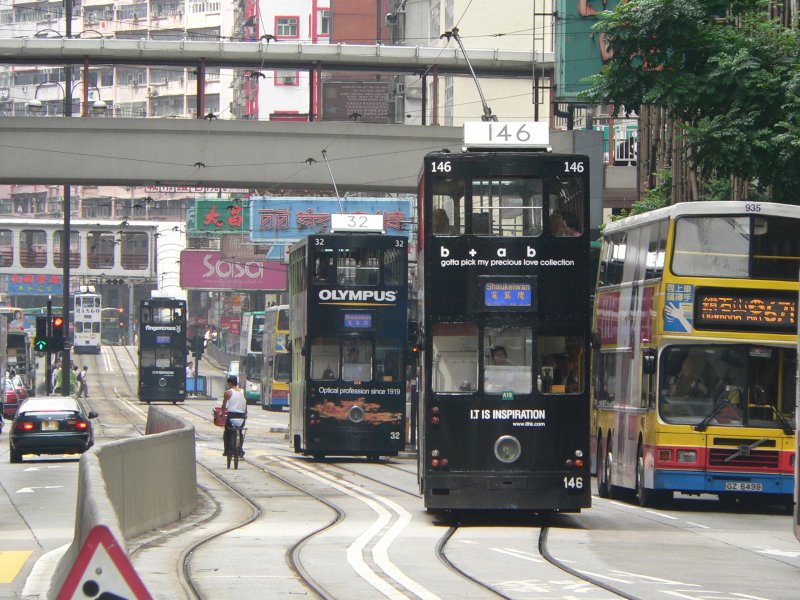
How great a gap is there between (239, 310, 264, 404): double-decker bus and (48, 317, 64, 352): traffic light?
30.1 m

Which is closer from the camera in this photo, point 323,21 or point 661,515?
point 661,515

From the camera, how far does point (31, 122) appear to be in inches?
1448

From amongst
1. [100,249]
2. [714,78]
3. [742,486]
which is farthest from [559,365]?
[100,249]

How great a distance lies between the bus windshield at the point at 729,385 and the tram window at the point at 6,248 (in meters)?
83.4

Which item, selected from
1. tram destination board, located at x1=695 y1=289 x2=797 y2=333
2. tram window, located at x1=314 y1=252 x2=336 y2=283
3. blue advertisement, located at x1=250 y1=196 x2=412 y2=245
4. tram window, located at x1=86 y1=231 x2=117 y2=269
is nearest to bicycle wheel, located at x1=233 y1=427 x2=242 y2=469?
tram window, located at x1=314 y1=252 x2=336 y2=283

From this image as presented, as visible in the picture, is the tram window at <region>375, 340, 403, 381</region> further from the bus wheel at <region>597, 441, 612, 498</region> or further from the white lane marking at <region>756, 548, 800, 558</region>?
the white lane marking at <region>756, 548, 800, 558</region>

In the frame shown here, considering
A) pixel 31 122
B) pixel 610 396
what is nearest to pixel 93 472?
pixel 610 396

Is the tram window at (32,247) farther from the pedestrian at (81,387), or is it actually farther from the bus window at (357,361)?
the bus window at (357,361)

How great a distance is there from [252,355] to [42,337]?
34131mm

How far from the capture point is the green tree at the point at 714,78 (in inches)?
995

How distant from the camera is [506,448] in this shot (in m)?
17.9

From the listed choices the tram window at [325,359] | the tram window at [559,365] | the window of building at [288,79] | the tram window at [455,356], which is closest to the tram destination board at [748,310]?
the tram window at [559,365]

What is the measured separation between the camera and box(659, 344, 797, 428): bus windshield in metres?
21.0

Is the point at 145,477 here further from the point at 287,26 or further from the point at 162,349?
the point at 287,26
